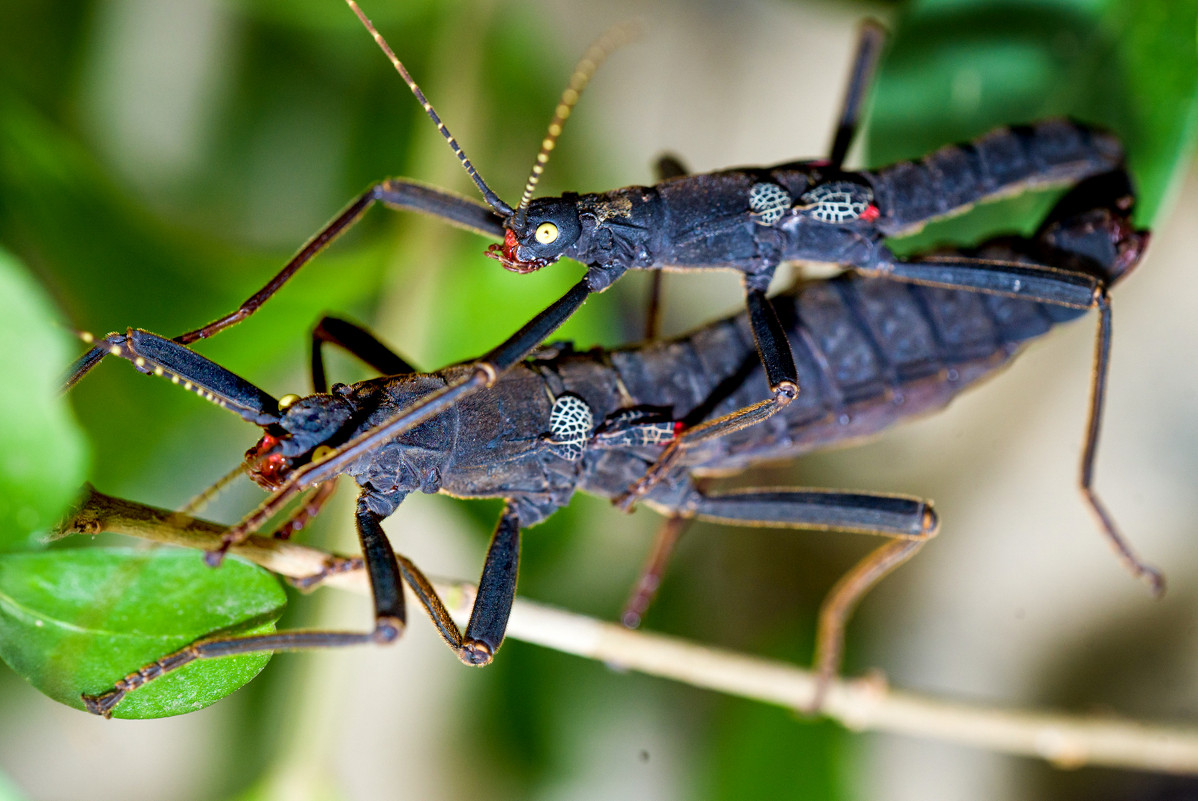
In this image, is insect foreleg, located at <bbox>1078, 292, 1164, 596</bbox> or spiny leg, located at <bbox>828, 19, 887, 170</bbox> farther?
spiny leg, located at <bbox>828, 19, 887, 170</bbox>

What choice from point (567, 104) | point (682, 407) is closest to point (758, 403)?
point (682, 407)

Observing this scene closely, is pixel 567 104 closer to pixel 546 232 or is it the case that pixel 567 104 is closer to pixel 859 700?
pixel 546 232

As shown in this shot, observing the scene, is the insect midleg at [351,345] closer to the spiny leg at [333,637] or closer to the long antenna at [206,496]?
the spiny leg at [333,637]

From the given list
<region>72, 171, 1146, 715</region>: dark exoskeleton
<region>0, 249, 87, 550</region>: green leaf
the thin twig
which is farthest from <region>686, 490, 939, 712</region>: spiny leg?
<region>0, 249, 87, 550</region>: green leaf

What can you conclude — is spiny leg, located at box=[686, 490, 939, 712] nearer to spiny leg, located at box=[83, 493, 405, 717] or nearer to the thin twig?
the thin twig

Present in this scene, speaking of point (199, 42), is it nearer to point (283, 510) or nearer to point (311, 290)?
point (311, 290)

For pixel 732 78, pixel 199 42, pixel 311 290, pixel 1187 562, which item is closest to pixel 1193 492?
pixel 1187 562
